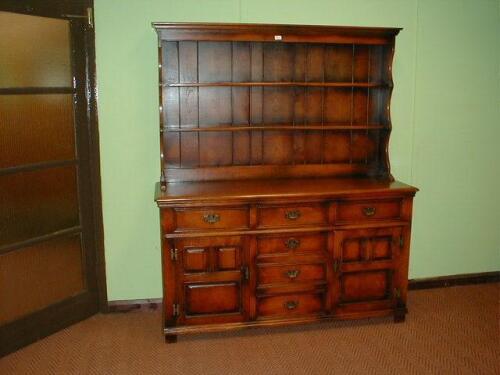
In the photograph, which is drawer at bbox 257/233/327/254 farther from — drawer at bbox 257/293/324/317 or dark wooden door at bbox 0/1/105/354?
dark wooden door at bbox 0/1/105/354

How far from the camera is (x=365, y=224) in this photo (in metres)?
3.09

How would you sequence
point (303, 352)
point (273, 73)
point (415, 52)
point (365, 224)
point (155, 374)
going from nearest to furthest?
point (155, 374)
point (303, 352)
point (365, 224)
point (273, 73)
point (415, 52)

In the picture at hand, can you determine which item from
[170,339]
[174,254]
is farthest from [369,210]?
[170,339]

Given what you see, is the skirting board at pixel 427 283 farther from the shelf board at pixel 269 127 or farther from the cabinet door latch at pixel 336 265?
the shelf board at pixel 269 127

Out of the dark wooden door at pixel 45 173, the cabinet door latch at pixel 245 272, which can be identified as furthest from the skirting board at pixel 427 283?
the cabinet door latch at pixel 245 272

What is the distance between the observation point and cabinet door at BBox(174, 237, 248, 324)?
2.93 meters

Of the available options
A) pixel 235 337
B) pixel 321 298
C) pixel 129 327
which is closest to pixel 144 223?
pixel 129 327

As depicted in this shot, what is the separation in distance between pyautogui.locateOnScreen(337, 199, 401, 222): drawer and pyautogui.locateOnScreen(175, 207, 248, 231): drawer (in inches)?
23.7

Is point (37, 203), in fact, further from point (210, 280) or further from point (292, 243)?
point (292, 243)

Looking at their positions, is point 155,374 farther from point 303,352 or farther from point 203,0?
point 203,0

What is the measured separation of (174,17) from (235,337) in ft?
6.66

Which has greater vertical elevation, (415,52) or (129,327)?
(415,52)

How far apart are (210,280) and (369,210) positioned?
105 cm

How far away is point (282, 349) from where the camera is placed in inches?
115
